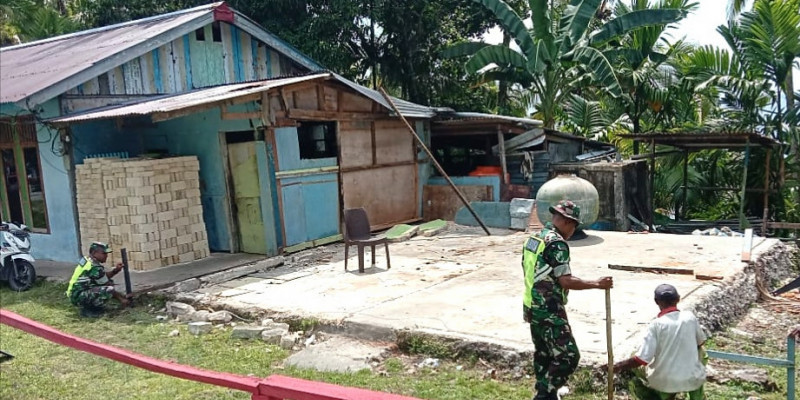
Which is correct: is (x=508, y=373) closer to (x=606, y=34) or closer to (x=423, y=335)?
(x=423, y=335)

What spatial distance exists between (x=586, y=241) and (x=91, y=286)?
7230 mm

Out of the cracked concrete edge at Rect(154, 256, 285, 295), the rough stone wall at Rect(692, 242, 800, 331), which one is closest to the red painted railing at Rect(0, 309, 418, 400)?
the cracked concrete edge at Rect(154, 256, 285, 295)

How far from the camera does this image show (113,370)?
211 inches

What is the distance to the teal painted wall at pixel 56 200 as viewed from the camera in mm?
9797

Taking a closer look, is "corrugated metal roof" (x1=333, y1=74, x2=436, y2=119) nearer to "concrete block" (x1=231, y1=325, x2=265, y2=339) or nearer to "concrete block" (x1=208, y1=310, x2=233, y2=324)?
"concrete block" (x1=208, y1=310, x2=233, y2=324)

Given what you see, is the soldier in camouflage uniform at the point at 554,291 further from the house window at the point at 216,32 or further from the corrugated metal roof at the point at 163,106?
the house window at the point at 216,32

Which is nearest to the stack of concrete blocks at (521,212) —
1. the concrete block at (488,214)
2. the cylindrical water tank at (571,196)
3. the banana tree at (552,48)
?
the concrete block at (488,214)

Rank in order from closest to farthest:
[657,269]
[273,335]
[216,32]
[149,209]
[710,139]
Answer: [273,335], [657,269], [149,209], [710,139], [216,32]

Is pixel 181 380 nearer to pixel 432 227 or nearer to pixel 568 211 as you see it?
pixel 568 211

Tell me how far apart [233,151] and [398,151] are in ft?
12.2

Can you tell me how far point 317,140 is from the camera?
37.1ft

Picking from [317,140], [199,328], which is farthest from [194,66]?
[199,328]

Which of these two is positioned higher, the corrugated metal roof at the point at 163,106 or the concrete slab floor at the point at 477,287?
the corrugated metal roof at the point at 163,106

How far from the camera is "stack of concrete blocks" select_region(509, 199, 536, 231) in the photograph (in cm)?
1159
